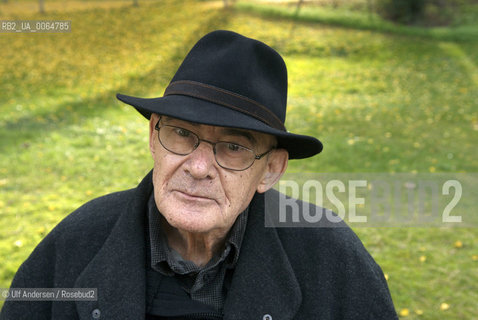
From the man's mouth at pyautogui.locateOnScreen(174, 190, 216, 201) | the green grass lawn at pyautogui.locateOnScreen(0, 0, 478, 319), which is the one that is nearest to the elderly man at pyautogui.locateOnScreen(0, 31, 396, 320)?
the man's mouth at pyautogui.locateOnScreen(174, 190, 216, 201)

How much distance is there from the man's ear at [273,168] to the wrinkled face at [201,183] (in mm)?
152

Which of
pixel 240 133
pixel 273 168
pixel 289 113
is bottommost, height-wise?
pixel 273 168

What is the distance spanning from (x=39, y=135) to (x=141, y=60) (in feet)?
23.0

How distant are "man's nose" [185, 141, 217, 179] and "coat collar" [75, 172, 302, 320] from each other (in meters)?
0.47

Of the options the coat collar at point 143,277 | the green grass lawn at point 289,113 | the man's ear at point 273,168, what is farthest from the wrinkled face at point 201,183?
the green grass lawn at point 289,113

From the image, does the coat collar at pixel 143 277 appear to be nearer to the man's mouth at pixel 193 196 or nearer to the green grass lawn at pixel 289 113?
the man's mouth at pixel 193 196

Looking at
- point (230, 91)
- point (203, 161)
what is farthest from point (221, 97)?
point (203, 161)

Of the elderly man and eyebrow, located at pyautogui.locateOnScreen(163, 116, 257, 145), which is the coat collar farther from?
eyebrow, located at pyautogui.locateOnScreen(163, 116, 257, 145)

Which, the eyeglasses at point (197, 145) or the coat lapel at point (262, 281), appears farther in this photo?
the coat lapel at point (262, 281)

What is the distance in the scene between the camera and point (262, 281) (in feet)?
7.99

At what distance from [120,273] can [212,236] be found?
1.52 ft

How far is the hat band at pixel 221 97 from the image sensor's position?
7.18 feet

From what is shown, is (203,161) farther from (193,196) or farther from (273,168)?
(273,168)

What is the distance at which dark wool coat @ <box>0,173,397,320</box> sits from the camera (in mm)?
2371
